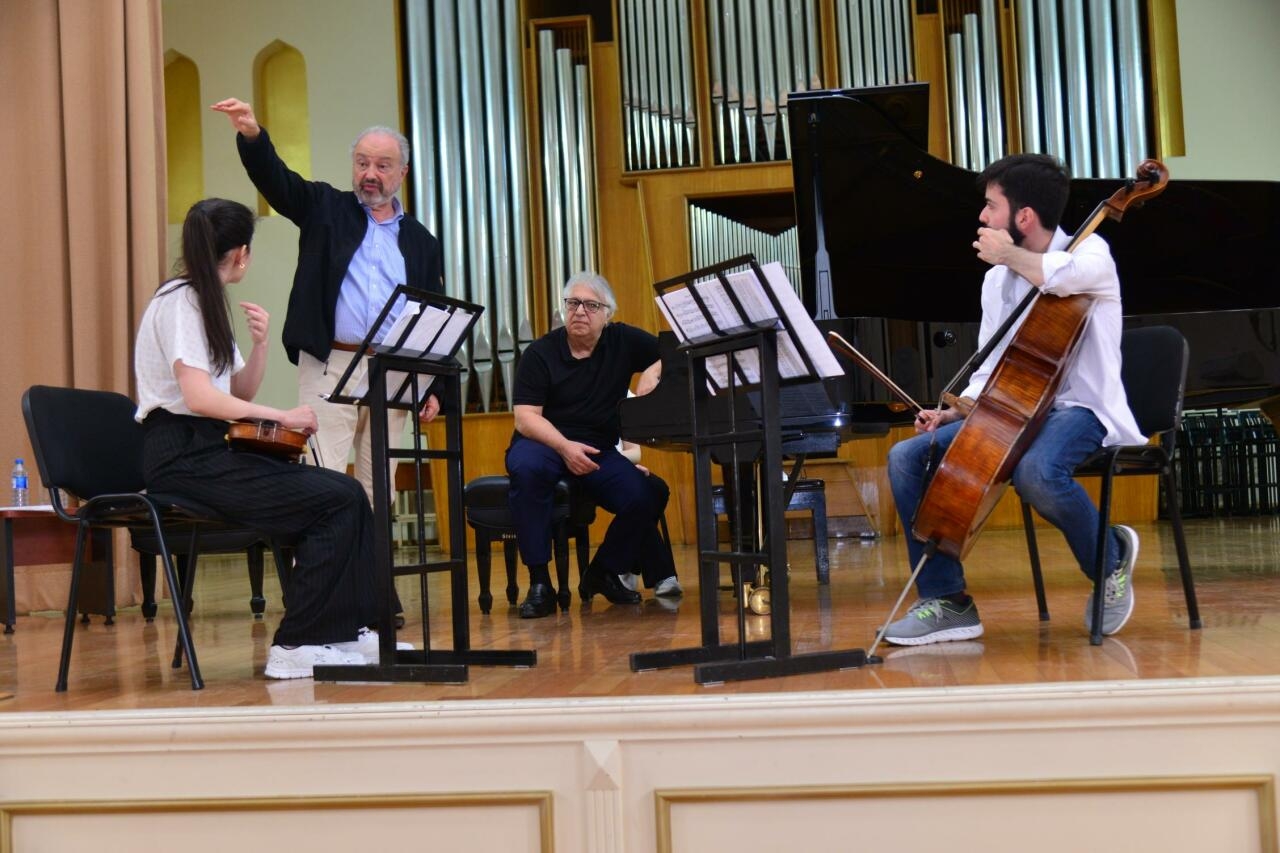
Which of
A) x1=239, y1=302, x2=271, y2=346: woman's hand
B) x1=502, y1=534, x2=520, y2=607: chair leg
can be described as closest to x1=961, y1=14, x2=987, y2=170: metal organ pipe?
x1=502, y1=534, x2=520, y2=607: chair leg

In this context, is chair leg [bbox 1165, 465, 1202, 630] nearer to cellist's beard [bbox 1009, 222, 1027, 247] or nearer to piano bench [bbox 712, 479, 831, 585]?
cellist's beard [bbox 1009, 222, 1027, 247]

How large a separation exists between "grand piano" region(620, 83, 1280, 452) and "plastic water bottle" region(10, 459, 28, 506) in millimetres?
2796

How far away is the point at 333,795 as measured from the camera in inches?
95.8

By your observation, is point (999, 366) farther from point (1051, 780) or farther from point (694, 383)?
point (1051, 780)

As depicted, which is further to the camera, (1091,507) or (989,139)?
(989,139)

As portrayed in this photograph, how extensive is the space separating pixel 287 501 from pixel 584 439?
1.82m

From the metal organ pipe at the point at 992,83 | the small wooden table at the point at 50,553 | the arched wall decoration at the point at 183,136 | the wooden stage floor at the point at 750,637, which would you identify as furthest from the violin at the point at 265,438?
the arched wall decoration at the point at 183,136

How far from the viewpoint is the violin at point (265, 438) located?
10.3 ft

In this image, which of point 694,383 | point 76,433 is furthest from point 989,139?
point 76,433

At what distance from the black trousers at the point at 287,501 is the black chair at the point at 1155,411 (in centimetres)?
183

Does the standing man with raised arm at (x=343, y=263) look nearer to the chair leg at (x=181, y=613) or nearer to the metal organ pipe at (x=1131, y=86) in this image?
the chair leg at (x=181, y=613)

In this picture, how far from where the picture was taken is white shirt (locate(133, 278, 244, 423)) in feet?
10.4

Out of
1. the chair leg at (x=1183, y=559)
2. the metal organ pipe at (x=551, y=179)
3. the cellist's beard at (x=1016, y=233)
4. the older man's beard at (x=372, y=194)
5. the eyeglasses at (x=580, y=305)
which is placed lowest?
the chair leg at (x=1183, y=559)

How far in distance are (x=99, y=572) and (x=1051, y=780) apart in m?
4.16
